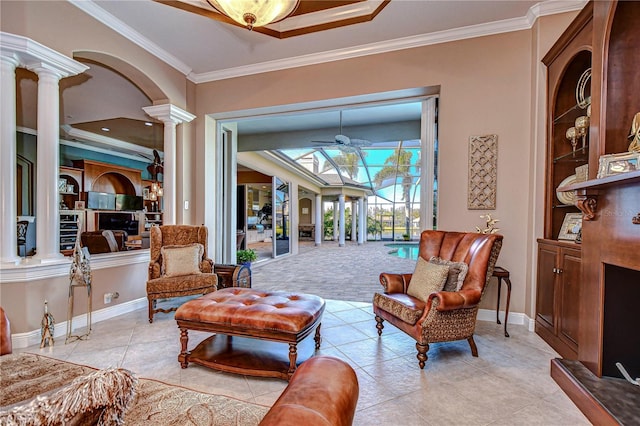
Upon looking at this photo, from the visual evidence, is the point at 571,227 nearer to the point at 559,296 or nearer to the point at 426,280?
the point at 559,296

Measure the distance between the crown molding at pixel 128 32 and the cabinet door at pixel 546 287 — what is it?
16.1 ft

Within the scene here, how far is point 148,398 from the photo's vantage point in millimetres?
1275

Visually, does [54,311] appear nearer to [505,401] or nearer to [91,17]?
[91,17]

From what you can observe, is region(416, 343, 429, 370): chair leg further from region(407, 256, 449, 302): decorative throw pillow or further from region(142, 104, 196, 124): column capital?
region(142, 104, 196, 124): column capital

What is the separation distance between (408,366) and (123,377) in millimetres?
2064

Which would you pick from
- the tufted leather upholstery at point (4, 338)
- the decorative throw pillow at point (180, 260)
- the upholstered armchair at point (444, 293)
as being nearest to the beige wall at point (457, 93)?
the decorative throw pillow at point (180, 260)

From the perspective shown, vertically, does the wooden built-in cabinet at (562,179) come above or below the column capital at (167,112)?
below

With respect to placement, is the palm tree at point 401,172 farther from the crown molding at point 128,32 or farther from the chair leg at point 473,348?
the chair leg at point 473,348

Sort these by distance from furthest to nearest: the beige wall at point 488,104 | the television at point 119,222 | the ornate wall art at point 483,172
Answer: the television at point 119,222
the ornate wall art at point 483,172
the beige wall at point 488,104

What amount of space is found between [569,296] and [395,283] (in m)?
1.39

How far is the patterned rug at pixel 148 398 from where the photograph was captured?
3.53 feet

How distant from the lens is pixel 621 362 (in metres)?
1.90

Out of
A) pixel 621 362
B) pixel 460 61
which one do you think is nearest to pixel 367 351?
pixel 621 362

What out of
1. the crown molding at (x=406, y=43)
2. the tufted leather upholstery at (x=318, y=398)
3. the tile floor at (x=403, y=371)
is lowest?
the tile floor at (x=403, y=371)
